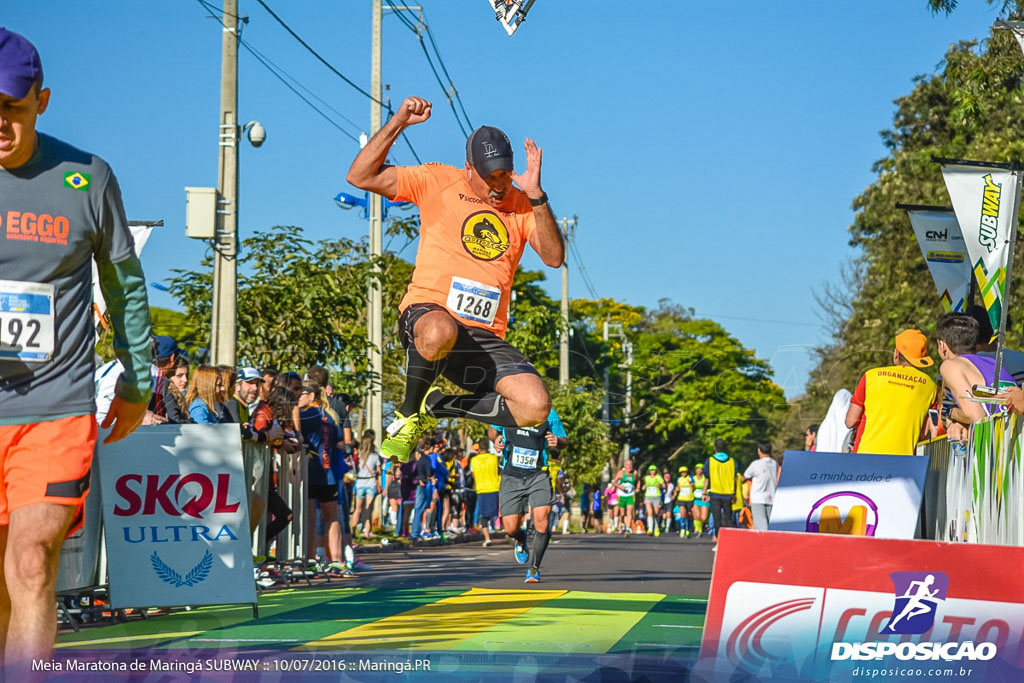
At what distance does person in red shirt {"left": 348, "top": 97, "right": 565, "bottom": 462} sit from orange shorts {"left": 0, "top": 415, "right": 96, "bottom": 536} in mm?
2858

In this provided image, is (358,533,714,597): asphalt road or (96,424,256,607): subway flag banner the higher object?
(96,424,256,607): subway flag banner

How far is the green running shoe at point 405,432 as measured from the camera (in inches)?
292

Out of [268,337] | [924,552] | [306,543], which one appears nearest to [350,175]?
[924,552]

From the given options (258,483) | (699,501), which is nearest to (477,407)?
(258,483)

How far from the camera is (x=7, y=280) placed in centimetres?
410

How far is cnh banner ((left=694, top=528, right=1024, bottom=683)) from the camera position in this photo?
486 centimetres

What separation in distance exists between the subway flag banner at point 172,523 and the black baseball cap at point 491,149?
293cm

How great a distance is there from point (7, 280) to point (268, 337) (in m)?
11.5

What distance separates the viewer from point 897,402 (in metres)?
9.44

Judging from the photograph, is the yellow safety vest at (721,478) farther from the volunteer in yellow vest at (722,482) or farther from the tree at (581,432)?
the tree at (581,432)

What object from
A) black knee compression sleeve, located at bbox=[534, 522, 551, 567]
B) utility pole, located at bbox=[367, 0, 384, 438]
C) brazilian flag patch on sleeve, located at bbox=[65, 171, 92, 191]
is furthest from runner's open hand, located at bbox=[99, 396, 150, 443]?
utility pole, located at bbox=[367, 0, 384, 438]

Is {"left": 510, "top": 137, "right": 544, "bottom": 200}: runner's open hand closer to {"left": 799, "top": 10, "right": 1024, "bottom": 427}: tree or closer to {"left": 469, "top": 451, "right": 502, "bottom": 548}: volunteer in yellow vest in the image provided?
{"left": 469, "top": 451, "right": 502, "bottom": 548}: volunteer in yellow vest

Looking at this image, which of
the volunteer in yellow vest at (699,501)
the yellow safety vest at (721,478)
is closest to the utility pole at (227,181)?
the yellow safety vest at (721,478)

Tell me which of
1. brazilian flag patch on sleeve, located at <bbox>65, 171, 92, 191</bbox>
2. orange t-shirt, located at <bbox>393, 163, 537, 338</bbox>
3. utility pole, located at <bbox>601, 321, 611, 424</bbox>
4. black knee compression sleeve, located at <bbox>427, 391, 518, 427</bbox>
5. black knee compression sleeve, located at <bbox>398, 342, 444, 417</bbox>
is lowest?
black knee compression sleeve, located at <bbox>427, 391, 518, 427</bbox>
